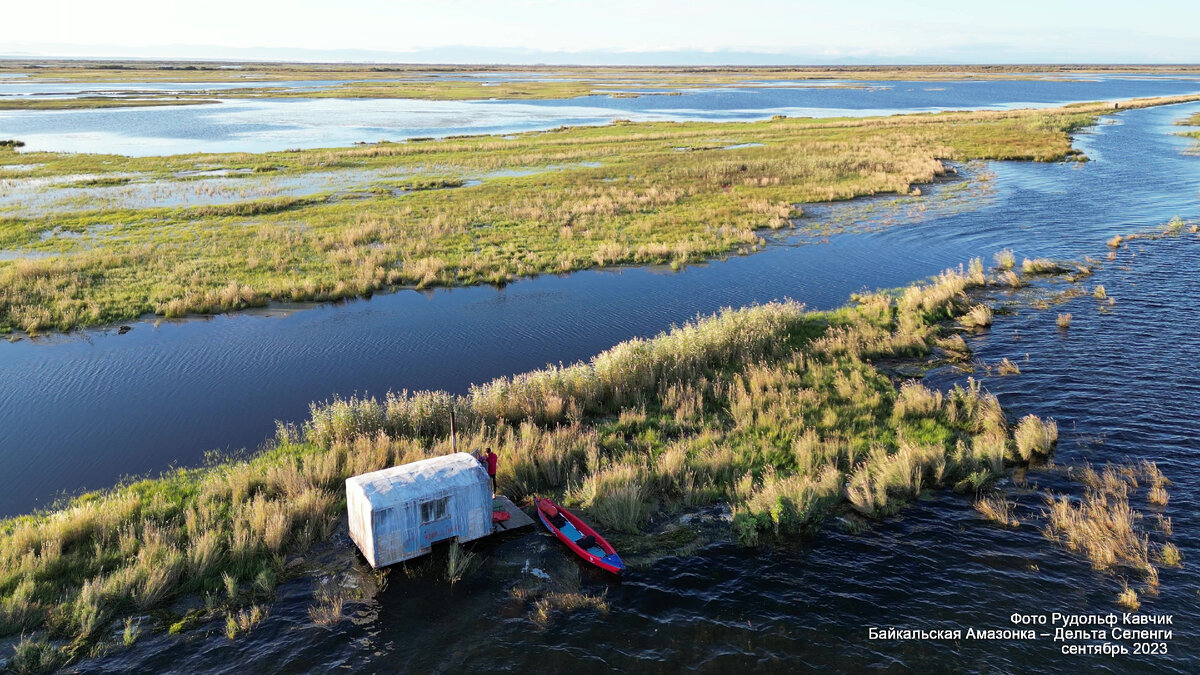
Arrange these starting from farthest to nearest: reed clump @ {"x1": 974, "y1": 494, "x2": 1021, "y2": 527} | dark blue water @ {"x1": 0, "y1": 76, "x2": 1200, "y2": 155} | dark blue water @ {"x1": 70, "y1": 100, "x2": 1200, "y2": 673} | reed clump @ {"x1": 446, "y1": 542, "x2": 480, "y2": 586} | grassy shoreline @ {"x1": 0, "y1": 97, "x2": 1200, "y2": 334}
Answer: dark blue water @ {"x1": 0, "y1": 76, "x2": 1200, "y2": 155} < grassy shoreline @ {"x1": 0, "y1": 97, "x2": 1200, "y2": 334} < reed clump @ {"x1": 974, "y1": 494, "x2": 1021, "y2": 527} < reed clump @ {"x1": 446, "y1": 542, "x2": 480, "y2": 586} < dark blue water @ {"x1": 70, "y1": 100, "x2": 1200, "y2": 673}

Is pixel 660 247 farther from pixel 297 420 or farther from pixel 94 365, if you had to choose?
pixel 94 365

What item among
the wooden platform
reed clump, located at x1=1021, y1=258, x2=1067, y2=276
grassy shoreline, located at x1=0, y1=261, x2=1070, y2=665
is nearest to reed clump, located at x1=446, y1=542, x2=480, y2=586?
the wooden platform

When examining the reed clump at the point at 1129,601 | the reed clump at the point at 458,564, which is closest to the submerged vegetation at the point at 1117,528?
the reed clump at the point at 1129,601

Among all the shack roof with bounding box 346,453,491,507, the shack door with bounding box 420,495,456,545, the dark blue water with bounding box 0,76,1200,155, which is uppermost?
the dark blue water with bounding box 0,76,1200,155

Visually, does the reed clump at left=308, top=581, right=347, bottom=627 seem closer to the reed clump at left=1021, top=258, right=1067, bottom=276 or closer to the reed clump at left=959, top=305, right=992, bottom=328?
the reed clump at left=959, top=305, right=992, bottom=328

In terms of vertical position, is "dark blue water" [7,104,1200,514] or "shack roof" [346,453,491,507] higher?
"shack roof" [346,453,491,507]

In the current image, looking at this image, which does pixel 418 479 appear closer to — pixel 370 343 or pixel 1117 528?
pixel 1117 528

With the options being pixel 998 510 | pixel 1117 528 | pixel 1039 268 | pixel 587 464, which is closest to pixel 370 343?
pixel 587 464

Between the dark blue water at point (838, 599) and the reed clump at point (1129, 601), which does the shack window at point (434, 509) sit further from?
the reed clump at point (1129, 601)
